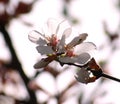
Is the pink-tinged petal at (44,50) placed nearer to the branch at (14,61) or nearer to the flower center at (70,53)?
the flower center at (70,53)

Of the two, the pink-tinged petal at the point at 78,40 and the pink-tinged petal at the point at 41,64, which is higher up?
the pink-tinged petal at the point at 78,40

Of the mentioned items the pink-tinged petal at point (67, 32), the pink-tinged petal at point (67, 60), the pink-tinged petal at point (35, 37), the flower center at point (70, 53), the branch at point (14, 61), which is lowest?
the branch at point (14, 61)

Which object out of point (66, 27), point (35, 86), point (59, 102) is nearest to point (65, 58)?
point (66, 27)

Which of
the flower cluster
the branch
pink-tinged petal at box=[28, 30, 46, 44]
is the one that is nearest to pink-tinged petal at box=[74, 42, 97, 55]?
the flower cluster

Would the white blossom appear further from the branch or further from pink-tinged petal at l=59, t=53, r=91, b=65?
the branch

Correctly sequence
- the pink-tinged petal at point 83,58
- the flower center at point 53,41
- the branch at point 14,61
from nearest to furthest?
1. the pink-tinged petal at point 83,58
2. the flower center at point 53,41
3. the branch at point 14,61

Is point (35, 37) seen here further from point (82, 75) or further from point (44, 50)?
point (82, 75)

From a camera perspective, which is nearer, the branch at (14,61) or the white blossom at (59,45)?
the white blossom at (59,45)

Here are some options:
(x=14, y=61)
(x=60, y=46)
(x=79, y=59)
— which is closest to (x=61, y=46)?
(x=60, y=46)

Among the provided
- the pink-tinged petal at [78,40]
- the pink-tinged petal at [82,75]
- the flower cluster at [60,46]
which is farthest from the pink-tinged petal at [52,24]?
the pink-tinged petal at [82,75]
